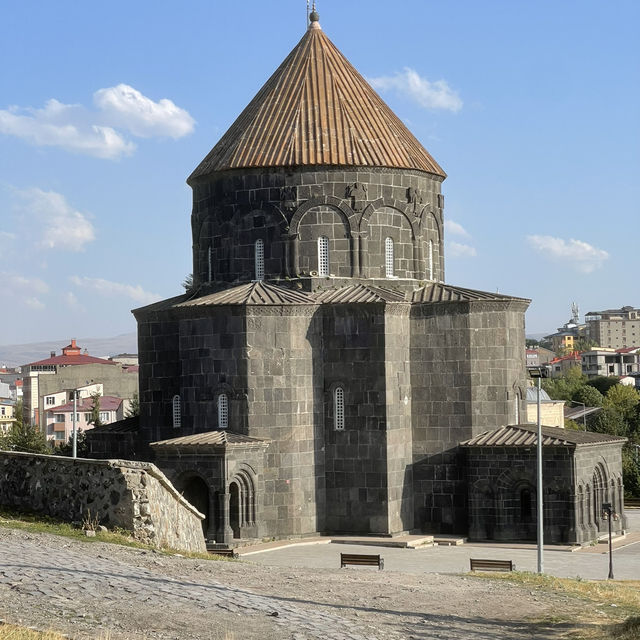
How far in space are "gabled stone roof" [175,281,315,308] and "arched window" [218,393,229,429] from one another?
2.60 m

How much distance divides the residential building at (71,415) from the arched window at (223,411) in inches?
2101

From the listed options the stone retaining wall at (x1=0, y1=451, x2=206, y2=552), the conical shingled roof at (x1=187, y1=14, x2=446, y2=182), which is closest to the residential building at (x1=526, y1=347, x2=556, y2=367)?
the conical shingled roof at (x1=187, y1=14, x2=446, y2=182)

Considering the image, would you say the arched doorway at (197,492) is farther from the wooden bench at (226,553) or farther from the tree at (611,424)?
the tree at (611,424)

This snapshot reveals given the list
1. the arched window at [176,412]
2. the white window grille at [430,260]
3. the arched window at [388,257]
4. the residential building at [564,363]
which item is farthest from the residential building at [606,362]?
→ the arched window at [176,412]

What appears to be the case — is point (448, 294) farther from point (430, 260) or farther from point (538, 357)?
point (538, 357)

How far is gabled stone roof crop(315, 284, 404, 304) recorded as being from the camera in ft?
114

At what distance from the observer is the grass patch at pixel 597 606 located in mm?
14461

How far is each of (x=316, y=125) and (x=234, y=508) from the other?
11.7 m

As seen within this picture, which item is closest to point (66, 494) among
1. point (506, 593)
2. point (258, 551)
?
point (506, 593)

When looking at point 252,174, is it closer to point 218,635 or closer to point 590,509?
point 590,509

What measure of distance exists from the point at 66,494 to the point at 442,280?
20.9 meters

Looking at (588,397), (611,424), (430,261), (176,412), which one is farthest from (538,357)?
(176,412)

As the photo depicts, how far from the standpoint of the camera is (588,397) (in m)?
101

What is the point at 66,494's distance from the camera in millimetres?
20219
